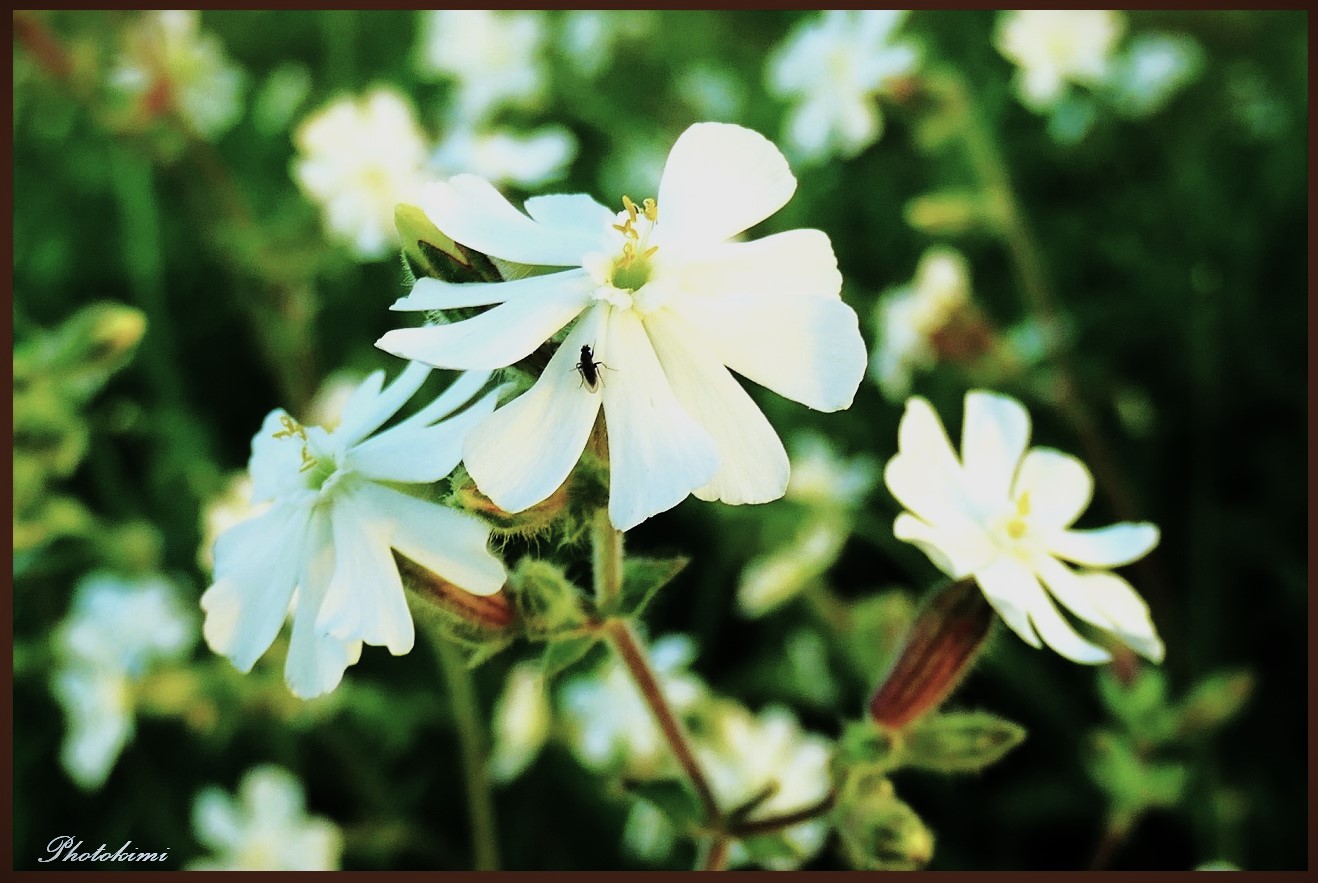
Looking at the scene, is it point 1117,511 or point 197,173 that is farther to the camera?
point 197,173

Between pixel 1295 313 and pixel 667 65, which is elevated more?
pixel 667 65

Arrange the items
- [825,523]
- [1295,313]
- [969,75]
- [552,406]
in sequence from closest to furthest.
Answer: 1. [552,406]
2. [825,523]
3. [1295,313]
4. [969,75]

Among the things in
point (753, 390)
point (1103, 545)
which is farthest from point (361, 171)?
point (1103, 545)

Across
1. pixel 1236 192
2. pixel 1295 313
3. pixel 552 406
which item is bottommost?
pixel 552 406

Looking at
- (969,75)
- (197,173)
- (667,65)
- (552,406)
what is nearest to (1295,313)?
(969,75)

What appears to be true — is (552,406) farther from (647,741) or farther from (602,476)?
(647,741)

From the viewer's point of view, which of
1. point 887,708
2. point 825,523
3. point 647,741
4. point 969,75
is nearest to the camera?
point 887,708

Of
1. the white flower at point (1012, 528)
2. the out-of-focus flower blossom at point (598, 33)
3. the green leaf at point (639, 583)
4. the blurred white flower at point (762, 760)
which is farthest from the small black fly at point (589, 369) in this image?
the out-of-focus flower blossom at point (598, 33)

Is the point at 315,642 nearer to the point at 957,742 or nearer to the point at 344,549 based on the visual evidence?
the point at 344,549
